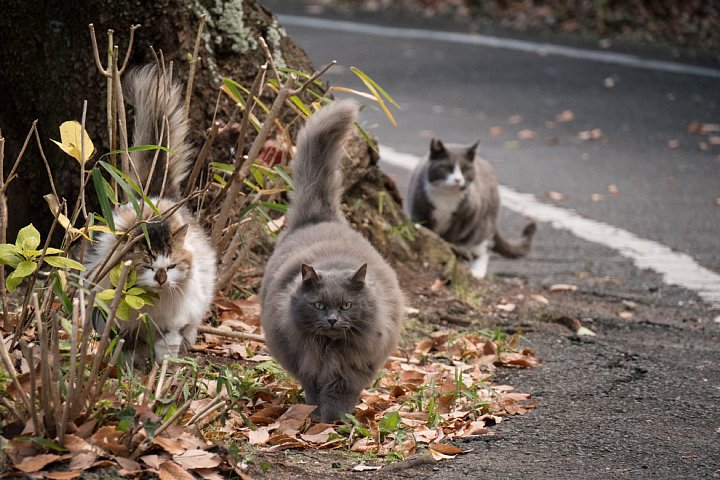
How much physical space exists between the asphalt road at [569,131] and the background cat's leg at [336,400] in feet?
9.12

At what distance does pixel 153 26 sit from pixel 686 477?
3.40 meters

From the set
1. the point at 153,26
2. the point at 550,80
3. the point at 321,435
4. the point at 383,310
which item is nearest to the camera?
the point at 321,435

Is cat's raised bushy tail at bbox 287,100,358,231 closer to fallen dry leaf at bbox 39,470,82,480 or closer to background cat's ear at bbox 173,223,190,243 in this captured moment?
background cat's ear at bbox 173,223,190,243

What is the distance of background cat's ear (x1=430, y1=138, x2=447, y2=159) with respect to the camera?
8180mm

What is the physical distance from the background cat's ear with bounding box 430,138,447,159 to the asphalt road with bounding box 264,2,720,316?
Answer: 25.9 inches

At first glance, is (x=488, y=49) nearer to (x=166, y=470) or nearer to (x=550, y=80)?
(x=550, y=80)

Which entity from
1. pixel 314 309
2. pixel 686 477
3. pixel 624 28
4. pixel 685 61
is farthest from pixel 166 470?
pixel 624 28

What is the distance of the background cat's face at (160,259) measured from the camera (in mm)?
4355

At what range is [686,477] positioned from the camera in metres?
3.72

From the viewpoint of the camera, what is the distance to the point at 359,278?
425cm

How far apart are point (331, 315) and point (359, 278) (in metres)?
0.19

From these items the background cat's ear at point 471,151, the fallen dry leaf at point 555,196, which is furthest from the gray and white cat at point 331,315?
the fallen dry leaf at point 555,196

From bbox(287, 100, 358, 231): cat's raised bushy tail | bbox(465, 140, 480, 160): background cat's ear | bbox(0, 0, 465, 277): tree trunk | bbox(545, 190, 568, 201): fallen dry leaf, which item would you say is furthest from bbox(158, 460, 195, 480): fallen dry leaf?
bbox(545, 190, 568, 201): fallen dry leaf

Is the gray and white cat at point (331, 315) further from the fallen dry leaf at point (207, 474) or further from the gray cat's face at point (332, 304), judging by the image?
the fallen dry leaf at point (207, 474)
